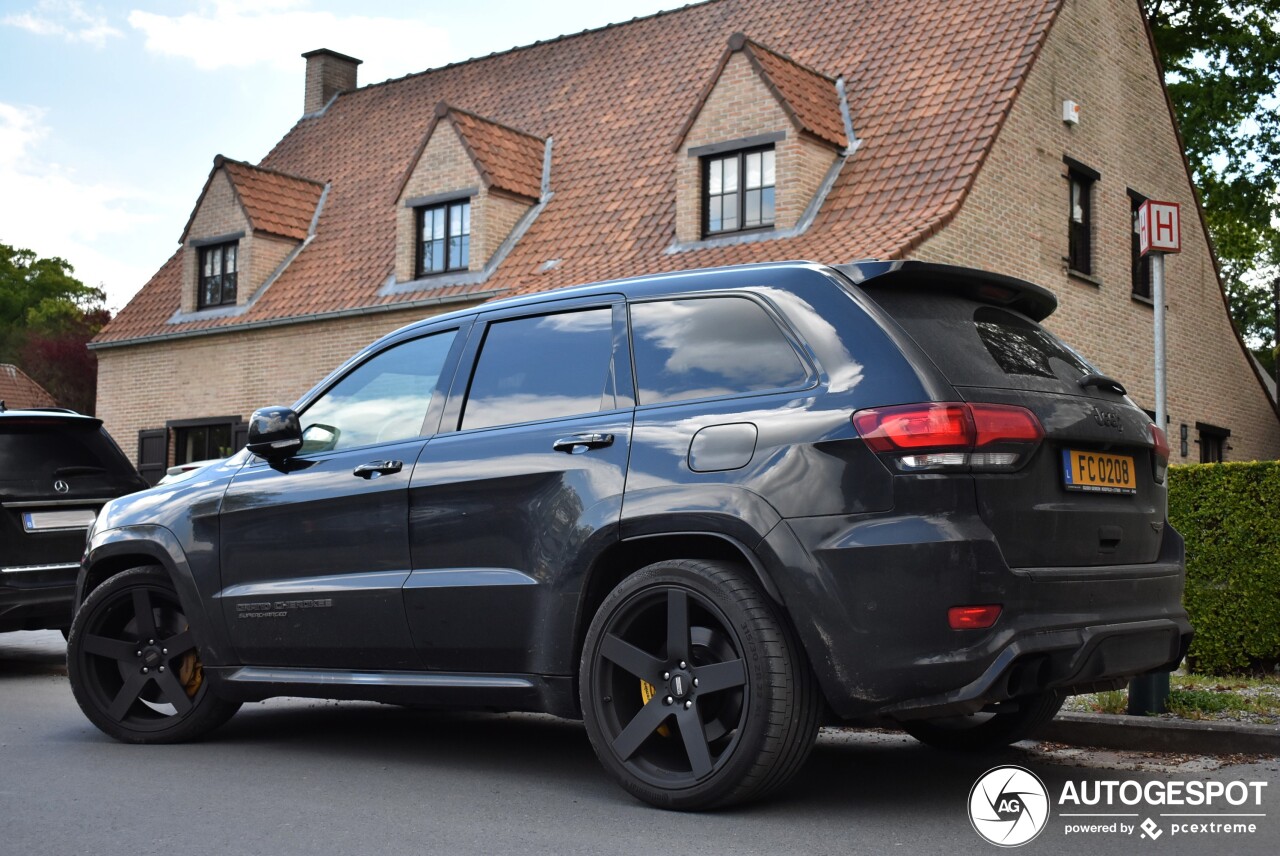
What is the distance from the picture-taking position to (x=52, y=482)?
9.98 metres

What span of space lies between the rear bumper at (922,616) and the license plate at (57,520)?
6637 millimetres

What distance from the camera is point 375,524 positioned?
5.98m

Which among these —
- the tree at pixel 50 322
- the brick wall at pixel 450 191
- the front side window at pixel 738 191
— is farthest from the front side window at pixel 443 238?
the tree at pixel 50 322

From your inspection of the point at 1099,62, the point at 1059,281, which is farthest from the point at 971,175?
the point at 1099,62

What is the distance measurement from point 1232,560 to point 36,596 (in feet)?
24.6

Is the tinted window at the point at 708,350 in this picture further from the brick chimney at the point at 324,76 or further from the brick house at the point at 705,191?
the brick chimney at the point at 324,76

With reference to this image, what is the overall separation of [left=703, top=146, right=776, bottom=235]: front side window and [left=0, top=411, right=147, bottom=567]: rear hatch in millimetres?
10468

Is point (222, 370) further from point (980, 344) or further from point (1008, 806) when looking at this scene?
point (1008, 806)

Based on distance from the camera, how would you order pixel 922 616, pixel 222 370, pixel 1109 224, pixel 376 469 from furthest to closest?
pixel 222 370 → pixel 1109 224 → pixel 376 469 → pixel 922 616

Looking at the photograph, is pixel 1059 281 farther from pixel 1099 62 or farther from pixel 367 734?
pixel 367 734

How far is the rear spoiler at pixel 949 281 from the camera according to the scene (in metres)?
5.13

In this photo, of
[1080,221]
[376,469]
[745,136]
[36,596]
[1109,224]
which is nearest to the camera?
[376,469]

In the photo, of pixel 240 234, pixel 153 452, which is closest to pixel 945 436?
pixel 240 234

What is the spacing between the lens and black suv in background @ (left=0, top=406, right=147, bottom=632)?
9570mm
